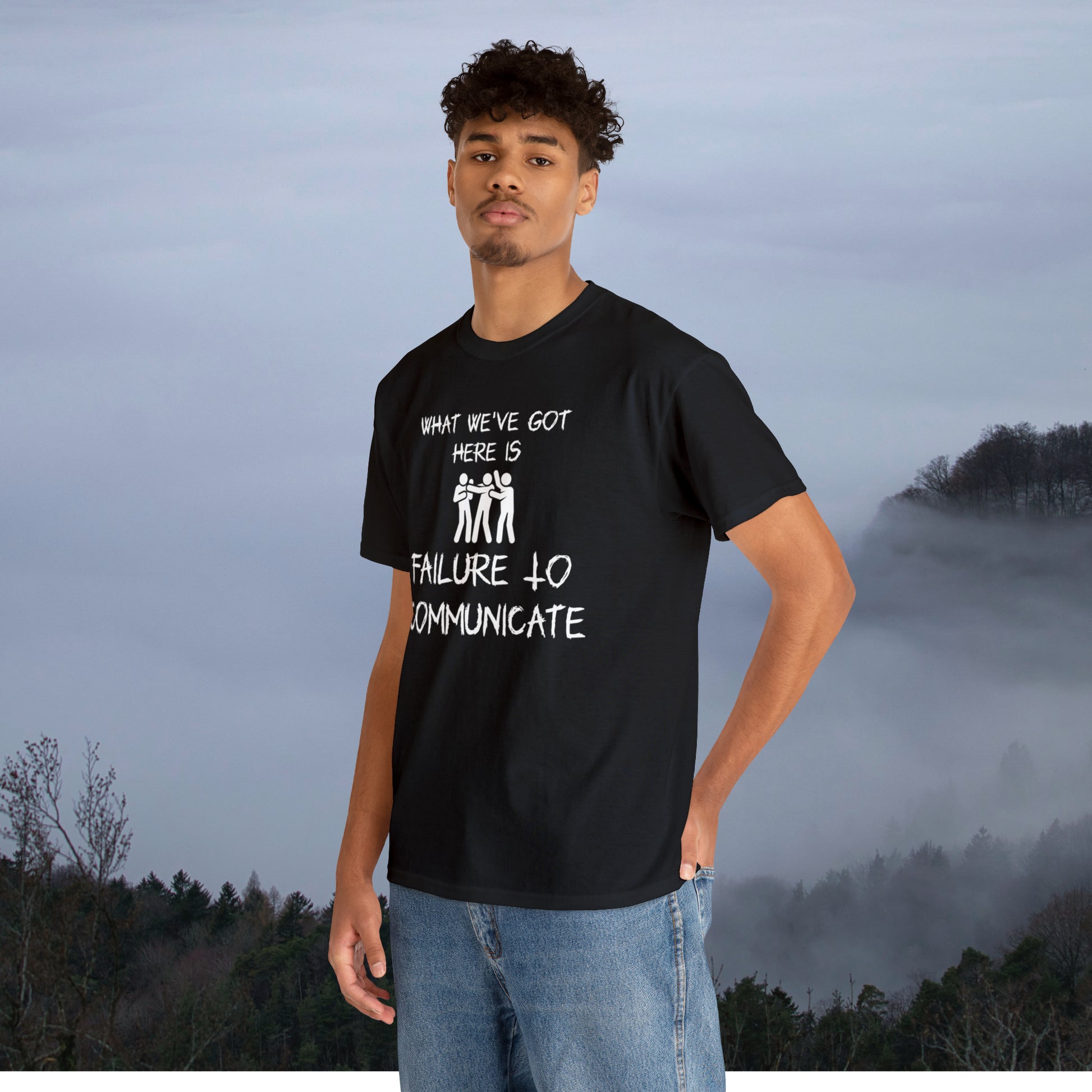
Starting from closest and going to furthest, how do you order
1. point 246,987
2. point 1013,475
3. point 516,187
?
point 516,187
point 1013,475
point 246,987

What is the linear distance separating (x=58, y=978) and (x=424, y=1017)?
2910 millimetres

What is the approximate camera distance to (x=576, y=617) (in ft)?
3.22

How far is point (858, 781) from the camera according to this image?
11.2ft

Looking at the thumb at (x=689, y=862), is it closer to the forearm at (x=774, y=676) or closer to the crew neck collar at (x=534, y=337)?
the forearm at (x=774, y=676)

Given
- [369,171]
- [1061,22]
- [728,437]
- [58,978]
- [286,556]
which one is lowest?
[58,978]

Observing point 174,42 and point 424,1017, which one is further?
point 174,42

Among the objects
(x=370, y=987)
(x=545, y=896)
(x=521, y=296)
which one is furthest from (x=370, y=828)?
(x=521, y=296)

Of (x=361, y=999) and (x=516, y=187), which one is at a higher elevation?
(x=516, y=187)

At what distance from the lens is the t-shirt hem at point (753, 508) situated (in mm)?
949

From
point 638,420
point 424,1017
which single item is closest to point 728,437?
point 638,420

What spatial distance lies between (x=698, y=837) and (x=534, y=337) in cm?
49

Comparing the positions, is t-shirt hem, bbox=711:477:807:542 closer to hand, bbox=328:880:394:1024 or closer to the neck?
the neck

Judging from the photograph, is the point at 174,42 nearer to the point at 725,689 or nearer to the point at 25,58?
the point at 25,58

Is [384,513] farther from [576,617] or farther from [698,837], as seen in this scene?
[698,837]
